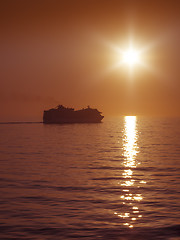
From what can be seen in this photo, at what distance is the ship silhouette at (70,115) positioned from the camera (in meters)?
A: 157

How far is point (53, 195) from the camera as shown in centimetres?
1585

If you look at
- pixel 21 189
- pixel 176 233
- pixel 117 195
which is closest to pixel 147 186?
pixel 117 195

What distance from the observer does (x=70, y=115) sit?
161750 mm

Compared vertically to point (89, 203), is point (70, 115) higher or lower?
higher

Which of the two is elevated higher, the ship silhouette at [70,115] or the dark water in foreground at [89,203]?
the ship silhouette at [70,115]

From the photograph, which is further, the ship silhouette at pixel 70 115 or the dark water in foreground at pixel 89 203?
the ship silhouette at pixel 70 115

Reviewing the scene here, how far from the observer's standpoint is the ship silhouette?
157000 mm

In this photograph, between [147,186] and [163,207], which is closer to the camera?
[163,207]

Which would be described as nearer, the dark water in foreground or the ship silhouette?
the dark water in foreground

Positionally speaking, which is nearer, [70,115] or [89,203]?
[89,203]

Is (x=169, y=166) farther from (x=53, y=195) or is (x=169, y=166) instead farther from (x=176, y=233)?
(x=176, y=233)

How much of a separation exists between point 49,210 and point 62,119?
14712 cm

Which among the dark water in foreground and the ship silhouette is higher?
the ship silhouette

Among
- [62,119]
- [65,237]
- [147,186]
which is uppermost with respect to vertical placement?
[62,119]
